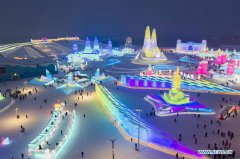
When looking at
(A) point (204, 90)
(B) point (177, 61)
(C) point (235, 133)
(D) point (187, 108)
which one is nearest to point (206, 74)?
(A) point (204, 90)

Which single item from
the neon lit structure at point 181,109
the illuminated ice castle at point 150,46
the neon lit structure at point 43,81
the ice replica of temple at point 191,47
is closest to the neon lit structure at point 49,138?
the neon lit structure at point 181,109

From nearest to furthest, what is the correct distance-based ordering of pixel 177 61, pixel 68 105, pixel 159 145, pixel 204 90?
pixel 159 145 → pixel 68 105 → pixel 204 90 → pixel 177 61

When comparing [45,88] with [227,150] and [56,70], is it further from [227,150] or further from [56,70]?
[227,150]

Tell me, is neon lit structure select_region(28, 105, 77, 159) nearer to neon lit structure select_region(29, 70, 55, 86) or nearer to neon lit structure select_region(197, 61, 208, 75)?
neon lit structure select_region(29, 70, 55, 86)

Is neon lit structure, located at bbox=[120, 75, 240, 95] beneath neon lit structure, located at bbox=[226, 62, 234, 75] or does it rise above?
beneath

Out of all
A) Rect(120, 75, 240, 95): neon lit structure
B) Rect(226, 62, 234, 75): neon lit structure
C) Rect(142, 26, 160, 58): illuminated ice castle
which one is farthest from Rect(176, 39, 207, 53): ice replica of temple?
Rect(120, 75, 240, 95): neon lit structure

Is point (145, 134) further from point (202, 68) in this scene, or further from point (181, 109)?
point (202, 68)

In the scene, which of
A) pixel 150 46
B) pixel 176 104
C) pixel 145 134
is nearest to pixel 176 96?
pixel 176 104

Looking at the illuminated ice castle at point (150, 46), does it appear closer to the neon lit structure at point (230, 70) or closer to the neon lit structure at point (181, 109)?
the neon lit structure at point (230, 70)
